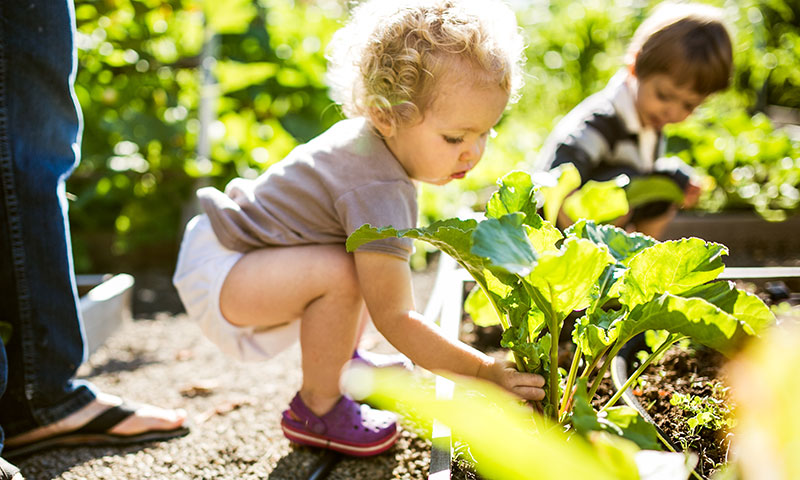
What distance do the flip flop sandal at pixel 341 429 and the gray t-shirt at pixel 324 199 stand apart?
0.39 m

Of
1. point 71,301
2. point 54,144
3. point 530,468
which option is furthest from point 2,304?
point 530,468

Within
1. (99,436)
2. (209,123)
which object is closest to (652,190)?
(99,436)

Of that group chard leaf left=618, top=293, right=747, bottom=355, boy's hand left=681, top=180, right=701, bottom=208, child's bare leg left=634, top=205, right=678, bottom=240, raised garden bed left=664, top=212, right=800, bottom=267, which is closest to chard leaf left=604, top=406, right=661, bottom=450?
chard leaf left=618, top=293, right=747, bottom=355

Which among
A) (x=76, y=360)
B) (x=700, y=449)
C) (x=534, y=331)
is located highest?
(x=534, y=331)

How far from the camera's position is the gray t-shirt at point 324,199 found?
1.32 m

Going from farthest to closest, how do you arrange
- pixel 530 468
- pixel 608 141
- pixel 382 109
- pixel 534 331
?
pixel 608 141 < pixel 382 109 < pixel 534 331 < pixel 530 468

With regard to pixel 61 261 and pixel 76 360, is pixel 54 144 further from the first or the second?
pixel 76 360

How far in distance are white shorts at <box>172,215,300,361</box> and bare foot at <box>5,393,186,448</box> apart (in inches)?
9.1

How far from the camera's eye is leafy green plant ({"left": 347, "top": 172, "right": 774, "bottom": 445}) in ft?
2.73

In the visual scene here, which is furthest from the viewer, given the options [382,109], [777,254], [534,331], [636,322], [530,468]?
[777,254]

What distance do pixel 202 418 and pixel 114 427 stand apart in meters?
0.24

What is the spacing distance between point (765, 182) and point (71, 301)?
281 centimetres

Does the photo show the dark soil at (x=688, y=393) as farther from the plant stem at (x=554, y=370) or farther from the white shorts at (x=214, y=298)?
the white shorts at (x=214, y=298)

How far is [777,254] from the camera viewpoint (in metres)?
2.75
